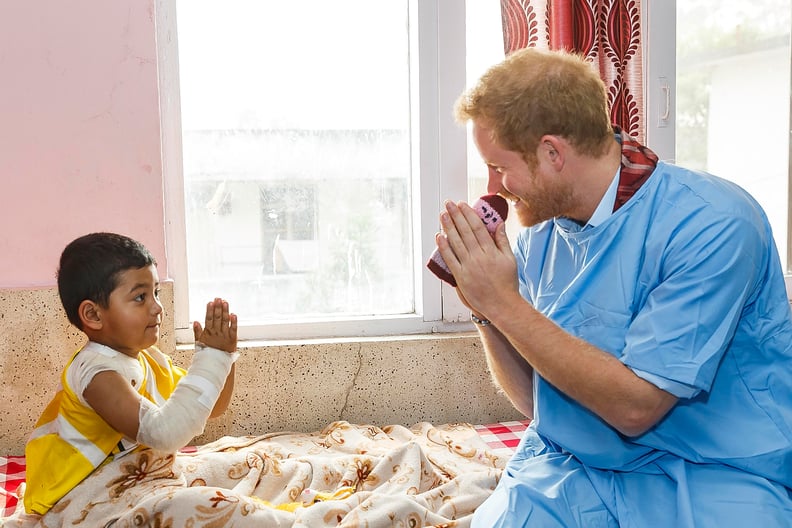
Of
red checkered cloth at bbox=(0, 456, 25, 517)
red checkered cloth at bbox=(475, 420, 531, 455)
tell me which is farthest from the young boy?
red checkered cloth at bbox=(475, 420, 531, 455)

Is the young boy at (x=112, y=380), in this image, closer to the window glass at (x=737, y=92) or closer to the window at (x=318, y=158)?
the window at (x=318, y=158)

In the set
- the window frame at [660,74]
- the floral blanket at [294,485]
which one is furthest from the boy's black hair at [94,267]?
the window frame at [660,74]

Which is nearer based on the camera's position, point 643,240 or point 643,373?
point 643,373

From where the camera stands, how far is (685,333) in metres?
1.22

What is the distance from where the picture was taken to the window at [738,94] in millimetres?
2766

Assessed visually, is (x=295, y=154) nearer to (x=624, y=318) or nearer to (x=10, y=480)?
(x=10, y=480)

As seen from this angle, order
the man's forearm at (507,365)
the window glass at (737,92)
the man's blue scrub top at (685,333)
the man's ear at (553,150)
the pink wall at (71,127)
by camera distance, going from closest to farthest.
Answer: the man's blue scrub top at (685,333)
the man's ear at (553,150)
the man's forearm at (507,365)
the pink wall at (71,127)
the window glass at (737,92)

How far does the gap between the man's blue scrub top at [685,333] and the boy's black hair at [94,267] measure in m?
0.91

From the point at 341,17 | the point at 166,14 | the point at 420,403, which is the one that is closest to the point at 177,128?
the point at 166,14

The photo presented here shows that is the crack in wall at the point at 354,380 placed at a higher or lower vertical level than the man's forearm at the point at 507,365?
lower

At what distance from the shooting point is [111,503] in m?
1.58

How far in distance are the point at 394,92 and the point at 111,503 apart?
1535mm

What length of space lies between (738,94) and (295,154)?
1.61 meters

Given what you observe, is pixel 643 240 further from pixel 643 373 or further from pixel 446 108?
pixel 446 108
